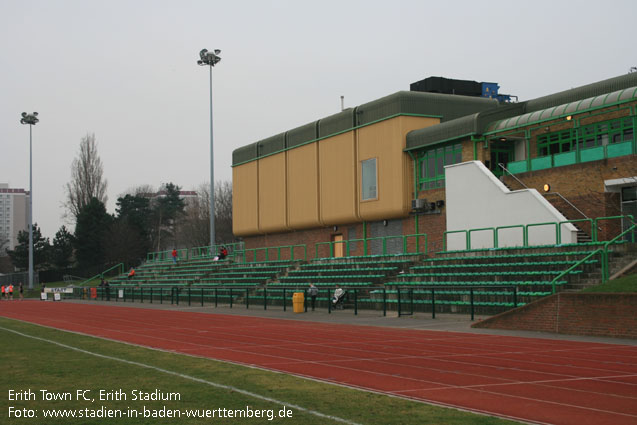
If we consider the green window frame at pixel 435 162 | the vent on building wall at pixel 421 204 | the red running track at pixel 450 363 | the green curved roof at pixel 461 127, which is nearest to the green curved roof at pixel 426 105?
the green curved roof at pixel 461 127

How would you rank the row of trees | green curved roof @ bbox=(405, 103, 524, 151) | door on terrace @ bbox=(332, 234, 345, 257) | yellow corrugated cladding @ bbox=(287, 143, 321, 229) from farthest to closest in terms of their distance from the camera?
the row of trees < yellow corrugated cladding @ bbox=(287, 143, 321, 229) < door on terrace @ bbox=(332, 234, 345, 257) < green curved roof @ bbox=(405, 103, 524, 151)

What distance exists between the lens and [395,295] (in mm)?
29031

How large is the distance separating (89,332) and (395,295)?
12.4 meters

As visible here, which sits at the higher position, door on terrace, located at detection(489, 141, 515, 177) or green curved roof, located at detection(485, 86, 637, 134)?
green curved roof, located at detection(485, 86, 637, 134)

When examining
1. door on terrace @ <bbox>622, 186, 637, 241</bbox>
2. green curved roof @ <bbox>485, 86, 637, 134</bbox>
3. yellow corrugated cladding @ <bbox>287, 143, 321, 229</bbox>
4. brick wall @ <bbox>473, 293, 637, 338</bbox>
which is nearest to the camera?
brick wall @ <bbox>473, 293, 637, 338</bbox>

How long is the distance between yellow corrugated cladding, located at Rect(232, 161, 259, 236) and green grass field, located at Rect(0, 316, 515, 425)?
41.8m

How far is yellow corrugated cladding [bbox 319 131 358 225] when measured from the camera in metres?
43.9

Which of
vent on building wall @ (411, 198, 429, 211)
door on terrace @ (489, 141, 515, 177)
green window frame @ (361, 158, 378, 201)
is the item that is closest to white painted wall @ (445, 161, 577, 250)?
door on terrace @ (489, 141, 515, 177)

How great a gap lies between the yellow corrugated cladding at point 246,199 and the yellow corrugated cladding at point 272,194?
37.9 inches

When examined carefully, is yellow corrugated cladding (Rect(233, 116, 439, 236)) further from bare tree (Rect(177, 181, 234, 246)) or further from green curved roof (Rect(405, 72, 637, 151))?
bare tree (Rect(177, 181, 234, 246))

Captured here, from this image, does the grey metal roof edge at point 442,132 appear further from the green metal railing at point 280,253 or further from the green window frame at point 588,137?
the green metal railing at point 280,253

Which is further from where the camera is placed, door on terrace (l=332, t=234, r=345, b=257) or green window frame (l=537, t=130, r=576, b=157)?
door on terrace (l=332, t=234, r=345, b=257)

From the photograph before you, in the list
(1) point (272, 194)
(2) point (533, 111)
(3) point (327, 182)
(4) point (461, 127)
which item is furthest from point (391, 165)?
(1) point (272, 194)

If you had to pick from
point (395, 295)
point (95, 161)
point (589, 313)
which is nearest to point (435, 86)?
point (395, 295)
